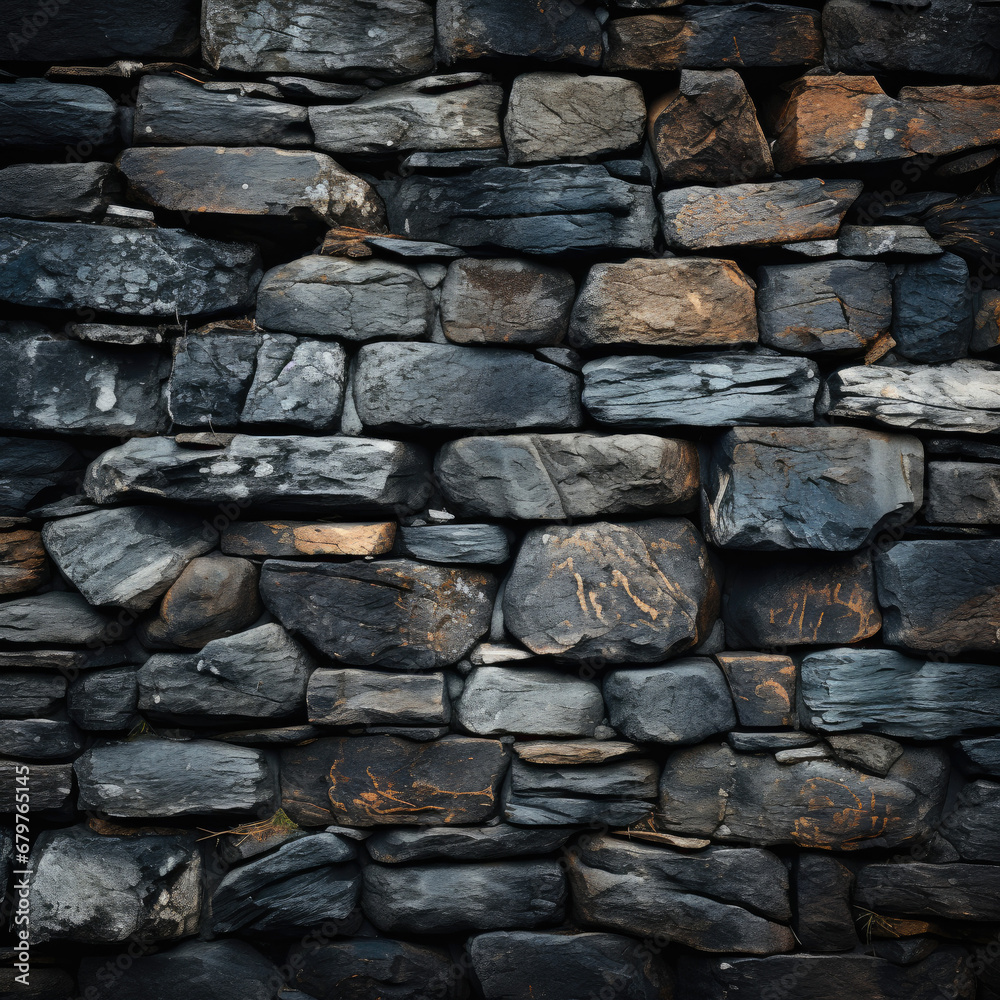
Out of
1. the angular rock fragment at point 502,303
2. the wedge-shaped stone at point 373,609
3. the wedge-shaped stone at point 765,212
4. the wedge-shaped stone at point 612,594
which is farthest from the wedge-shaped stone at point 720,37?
the wedge-shaped stone at point 373,609

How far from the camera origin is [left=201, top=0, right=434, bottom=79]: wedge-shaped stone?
2.26 meters

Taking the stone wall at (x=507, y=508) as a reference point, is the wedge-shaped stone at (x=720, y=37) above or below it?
above

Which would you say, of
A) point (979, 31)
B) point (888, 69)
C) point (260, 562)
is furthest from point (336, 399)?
point (979, 31)

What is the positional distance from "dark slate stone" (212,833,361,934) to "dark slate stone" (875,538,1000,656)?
202cm

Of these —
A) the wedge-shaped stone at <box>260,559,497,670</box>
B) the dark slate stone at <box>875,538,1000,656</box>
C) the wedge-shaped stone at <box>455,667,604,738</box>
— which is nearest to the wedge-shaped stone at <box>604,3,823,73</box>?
the dark slate stone at <box>875,538,1000,656</box>

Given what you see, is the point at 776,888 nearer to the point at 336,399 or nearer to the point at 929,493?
the point at 929,493

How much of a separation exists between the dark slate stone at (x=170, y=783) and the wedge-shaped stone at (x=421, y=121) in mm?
2101

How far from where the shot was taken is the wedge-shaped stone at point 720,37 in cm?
221

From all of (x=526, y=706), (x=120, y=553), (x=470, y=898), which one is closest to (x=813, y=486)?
(x=526, y=706)

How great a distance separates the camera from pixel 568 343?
92.1 inches

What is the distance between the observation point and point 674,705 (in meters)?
2.18

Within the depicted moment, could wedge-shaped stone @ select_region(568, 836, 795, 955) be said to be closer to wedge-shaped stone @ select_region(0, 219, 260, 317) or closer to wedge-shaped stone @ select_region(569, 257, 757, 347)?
wedge-shaped stone @ select_region(569, 257, 757, 347)

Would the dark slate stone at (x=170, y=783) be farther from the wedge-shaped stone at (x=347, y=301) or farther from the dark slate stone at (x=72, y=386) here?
the wedge-shaped stone at (x=347, y=301)

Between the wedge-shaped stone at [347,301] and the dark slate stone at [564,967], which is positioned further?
the wedge-shaped stone at [347,301]
